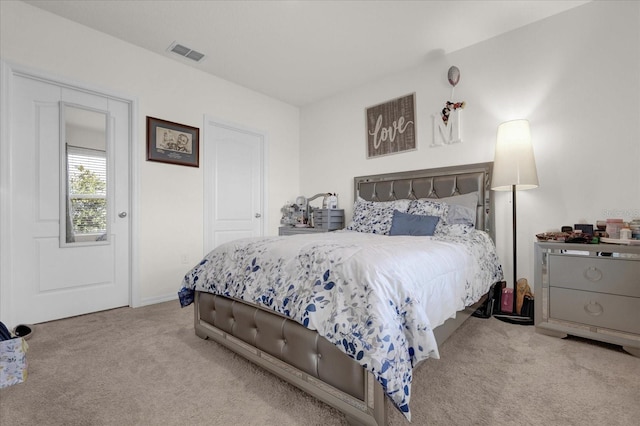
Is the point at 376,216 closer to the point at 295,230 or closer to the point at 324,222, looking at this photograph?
the point at 324,222

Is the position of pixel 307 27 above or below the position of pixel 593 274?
above

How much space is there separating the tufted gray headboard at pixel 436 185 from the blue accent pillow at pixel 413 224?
23.6 inches

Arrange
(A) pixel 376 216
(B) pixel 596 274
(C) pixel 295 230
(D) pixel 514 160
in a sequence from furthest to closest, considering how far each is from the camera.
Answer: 1. (C) pixel 295 230
2. (A) pixel 376 216
3. (D) pixel 514 160
4. (B) pixel 596 274

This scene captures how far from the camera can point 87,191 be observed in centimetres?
272

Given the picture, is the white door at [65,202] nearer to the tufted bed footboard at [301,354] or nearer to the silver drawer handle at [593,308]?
the tufted bed footboard at [301,354]

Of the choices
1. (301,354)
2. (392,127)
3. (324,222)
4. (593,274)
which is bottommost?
(301,354)

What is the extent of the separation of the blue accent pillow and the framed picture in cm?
232

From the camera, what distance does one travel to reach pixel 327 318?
1247mm

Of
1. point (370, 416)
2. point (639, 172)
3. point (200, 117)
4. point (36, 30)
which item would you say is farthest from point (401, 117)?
point (36, 30)

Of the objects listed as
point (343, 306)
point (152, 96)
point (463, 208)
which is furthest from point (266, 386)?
point (152, 96)

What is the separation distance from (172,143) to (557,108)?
12.0 ft

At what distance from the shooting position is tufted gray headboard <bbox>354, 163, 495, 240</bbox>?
111 inches

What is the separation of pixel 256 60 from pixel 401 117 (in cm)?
174

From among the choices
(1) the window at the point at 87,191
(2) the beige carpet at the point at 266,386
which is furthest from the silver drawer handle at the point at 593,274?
(1) the window at the point at 87,191
